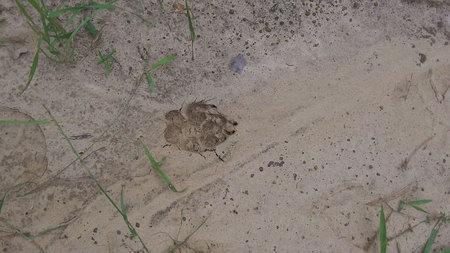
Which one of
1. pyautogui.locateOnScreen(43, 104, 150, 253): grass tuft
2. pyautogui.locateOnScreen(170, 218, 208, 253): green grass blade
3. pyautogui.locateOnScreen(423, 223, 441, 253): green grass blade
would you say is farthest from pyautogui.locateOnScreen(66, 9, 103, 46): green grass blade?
pyautogui.locateOnScreen(423, 223, 441, 253): green grass blade

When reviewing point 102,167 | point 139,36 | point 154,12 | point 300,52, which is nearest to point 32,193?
point 102,167

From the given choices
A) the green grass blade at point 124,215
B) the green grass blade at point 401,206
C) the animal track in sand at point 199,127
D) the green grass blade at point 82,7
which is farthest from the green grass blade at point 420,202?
the green grass blade at point 82,7

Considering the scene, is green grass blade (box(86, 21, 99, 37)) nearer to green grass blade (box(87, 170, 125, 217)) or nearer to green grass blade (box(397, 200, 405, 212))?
green grass blade (box(87, 170, 125, 217))

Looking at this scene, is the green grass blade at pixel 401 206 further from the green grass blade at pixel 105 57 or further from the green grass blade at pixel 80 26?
the green grass blade at pixel 80 26

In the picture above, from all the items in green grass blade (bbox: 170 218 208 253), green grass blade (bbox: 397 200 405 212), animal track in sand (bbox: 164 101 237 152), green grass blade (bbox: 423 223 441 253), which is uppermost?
animal track in sand (bbox: 164 101 237 152)

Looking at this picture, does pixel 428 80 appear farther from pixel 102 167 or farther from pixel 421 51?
pixel 102 167

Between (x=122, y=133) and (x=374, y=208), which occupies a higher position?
(x=122, y=133)
